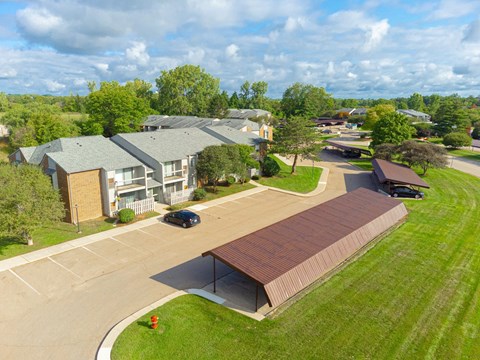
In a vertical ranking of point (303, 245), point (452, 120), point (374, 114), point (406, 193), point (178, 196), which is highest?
point (374, 114)

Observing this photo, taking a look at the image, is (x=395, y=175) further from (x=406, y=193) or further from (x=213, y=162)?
(x=213, y=162)

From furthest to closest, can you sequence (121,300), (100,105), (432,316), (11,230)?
(100,105) < (11,230) < (121,300) < (432,316)

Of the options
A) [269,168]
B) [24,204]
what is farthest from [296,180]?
[24,204]

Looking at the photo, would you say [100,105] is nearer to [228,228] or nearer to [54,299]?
[228,228]

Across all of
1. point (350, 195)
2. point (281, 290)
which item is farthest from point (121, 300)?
point (350, 195)

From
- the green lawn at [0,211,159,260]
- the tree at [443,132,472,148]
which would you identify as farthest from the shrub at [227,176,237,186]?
the tree at [443,132,472,148]

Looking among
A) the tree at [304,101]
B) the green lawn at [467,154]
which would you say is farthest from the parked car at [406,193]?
the tree at [304,101]
